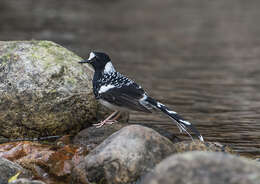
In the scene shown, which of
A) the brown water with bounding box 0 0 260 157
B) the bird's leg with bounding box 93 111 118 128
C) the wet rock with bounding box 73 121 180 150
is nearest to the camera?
the wet rock with bounding box 73 121 180 150

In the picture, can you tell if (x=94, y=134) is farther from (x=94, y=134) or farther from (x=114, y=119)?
(x=114, y=119)

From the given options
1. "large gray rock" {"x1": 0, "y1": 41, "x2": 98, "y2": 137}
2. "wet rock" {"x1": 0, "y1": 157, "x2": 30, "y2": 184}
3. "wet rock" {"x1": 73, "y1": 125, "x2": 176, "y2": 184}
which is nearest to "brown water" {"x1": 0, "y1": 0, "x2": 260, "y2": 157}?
"large gray rock" {"x1": 0, "y1": 41, "x2": 98, "y2": 137}

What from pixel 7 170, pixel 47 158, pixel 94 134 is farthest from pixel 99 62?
pixel 7 170

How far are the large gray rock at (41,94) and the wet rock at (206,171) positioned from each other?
11.0ft

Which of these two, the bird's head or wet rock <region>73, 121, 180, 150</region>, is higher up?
the bird's head

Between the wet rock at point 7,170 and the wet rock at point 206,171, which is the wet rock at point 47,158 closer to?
the wet rock at point 7,170

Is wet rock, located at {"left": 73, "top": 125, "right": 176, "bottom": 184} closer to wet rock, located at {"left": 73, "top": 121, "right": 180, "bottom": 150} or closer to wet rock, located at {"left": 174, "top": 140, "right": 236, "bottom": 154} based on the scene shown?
wet rock, located at {"left": 174, "top": 140, "right": 236, "bottom": 154}

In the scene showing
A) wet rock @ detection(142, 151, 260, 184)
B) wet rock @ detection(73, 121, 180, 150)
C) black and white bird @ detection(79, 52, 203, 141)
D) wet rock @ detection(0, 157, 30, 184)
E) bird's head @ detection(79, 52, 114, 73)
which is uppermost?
bird's head @ detection(79, 52, 114, 73)

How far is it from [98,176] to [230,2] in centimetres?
3053

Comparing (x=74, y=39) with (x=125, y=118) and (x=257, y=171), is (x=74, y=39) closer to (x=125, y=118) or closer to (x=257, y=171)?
(x=125, y=118)

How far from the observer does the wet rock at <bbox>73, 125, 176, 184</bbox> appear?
5605 mm

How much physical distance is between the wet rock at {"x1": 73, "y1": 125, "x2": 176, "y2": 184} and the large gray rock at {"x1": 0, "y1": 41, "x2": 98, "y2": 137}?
6.35 ft

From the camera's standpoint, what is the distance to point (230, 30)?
23922 millimetres

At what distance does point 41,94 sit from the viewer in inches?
300
